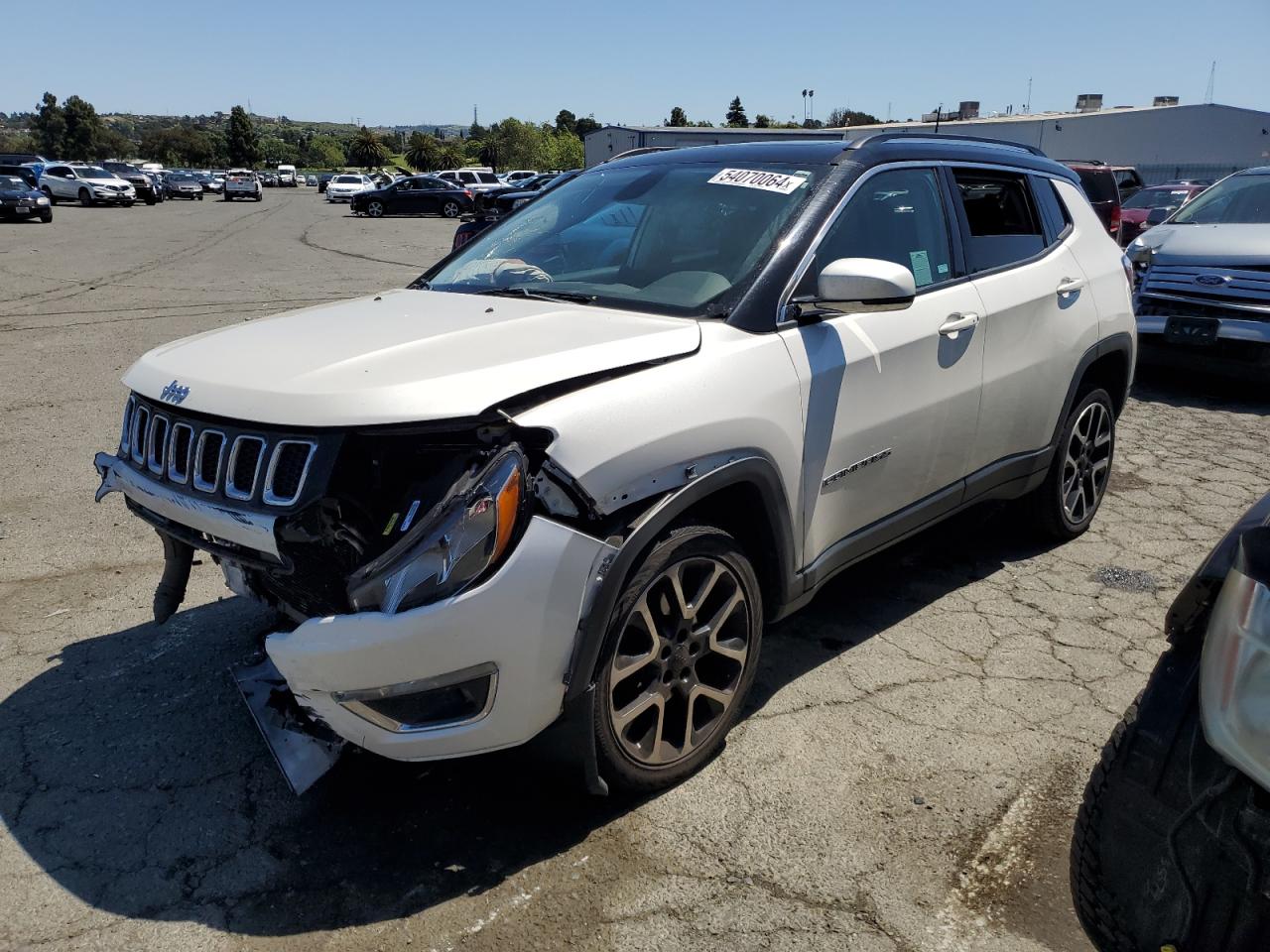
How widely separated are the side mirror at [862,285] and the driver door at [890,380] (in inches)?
5.4

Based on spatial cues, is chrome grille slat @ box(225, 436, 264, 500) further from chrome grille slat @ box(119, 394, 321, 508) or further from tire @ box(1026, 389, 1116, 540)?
tire @ box(1026, 389, 1116, 540)

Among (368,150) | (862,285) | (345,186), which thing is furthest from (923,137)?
(368,150)

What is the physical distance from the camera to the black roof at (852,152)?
363 cm

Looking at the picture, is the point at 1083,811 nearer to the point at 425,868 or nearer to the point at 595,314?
the point at 425,868

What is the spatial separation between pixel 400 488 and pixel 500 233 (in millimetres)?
1850

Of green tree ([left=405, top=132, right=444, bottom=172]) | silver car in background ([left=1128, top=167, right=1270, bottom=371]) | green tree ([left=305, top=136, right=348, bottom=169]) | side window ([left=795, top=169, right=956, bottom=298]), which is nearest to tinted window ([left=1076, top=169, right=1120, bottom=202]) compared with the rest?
silver car in background ([left=1128, top=167, right=1270, bottom=371])

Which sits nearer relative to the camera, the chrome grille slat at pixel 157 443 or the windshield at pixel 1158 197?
the chrome grille slat at pixel 157 443

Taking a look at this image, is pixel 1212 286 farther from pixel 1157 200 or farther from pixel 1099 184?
pixel 1157 200

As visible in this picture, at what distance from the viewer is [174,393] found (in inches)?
108

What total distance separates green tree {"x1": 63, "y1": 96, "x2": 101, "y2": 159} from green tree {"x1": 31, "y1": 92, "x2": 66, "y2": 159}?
1749 mm

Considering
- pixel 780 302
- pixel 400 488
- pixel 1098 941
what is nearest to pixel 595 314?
pixel 780 302

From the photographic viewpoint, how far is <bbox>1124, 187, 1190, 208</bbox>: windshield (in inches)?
707

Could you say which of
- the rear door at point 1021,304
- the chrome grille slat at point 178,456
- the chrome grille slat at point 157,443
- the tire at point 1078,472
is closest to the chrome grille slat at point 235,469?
the chrome grille slat at point 178,456

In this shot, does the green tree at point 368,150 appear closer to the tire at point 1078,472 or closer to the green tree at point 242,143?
the green tree at point 242,143
